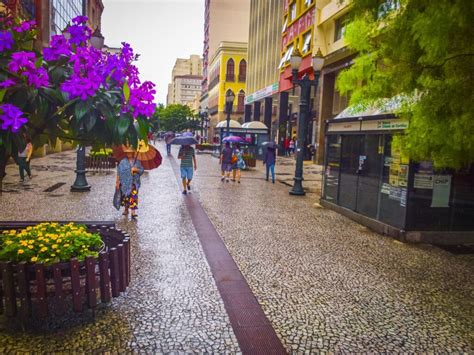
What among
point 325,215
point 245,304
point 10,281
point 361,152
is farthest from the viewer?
point 325,215

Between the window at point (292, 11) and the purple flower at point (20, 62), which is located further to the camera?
the window at point (292, 11)

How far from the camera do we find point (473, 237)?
8.41 metres

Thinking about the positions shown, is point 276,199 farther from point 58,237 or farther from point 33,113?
point 33,113

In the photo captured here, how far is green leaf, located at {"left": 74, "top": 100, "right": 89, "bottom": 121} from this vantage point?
2.96m

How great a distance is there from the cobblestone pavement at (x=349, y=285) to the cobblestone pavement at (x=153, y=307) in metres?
0.64

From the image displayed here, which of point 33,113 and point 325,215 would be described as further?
point 325,215

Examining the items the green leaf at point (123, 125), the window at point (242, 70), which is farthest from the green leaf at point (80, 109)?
the window at point (242, 70)

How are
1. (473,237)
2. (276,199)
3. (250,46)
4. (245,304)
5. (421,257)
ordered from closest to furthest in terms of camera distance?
(245,304)
(421,257)
(473,237)
(276,199)
(250,46)

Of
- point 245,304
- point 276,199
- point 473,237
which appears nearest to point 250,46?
point 276,199

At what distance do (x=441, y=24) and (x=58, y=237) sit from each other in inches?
183

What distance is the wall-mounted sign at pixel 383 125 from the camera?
8.18 meters

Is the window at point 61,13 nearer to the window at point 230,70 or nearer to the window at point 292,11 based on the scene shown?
the window at point 292,11

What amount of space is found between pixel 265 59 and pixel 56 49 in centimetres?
4484

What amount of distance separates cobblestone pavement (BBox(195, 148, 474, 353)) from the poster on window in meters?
1.05
